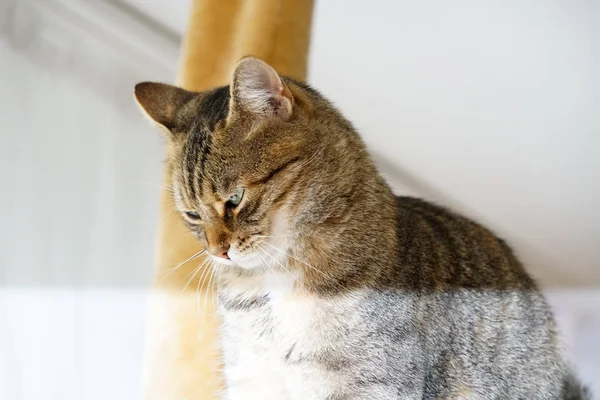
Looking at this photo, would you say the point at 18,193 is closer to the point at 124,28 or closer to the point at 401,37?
the point at 124,28

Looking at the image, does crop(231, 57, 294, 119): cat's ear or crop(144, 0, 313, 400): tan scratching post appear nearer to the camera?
crop(231, 57, 294, 119): cat's ear

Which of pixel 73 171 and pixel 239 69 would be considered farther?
pixel 73 171

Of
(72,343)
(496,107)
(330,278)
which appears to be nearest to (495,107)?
(496,107)

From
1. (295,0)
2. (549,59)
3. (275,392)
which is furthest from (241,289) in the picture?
(549,59)

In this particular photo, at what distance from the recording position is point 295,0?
0.79 meters

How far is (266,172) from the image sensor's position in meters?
0.71

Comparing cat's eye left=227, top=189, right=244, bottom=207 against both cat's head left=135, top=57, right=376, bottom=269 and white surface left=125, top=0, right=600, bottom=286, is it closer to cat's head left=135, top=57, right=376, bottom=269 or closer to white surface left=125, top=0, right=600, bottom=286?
cat's head left=135, top=57, right=376, bottom=269

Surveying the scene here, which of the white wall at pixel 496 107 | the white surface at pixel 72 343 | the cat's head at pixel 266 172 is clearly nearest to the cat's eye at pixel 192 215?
the cat's head at pixel 266 172

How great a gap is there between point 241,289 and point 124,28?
1.23ft

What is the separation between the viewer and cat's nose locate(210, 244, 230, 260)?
27.9 inches

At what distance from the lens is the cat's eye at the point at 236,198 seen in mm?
708

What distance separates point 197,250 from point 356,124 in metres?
0.26

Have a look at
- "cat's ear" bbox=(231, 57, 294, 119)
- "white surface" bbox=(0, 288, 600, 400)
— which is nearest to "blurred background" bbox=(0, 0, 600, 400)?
"white surface" bbox=(0, 288, 600, 400)

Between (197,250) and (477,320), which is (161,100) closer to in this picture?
(197,250)
